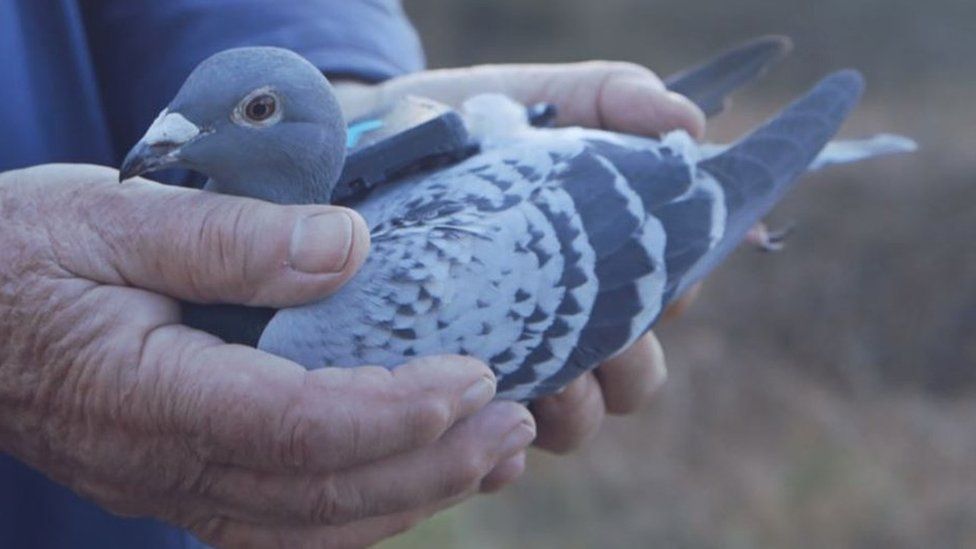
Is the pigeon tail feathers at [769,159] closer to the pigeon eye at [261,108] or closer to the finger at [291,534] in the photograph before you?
the finger at [291,534]

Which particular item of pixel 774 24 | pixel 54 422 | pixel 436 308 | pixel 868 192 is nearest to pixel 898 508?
pixel 868 192

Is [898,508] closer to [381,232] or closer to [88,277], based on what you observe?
[381,232]

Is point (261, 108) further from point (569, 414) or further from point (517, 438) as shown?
point (569, 414)

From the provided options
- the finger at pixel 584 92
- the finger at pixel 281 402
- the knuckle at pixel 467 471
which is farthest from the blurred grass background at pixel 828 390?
the finger at pixel 281 402

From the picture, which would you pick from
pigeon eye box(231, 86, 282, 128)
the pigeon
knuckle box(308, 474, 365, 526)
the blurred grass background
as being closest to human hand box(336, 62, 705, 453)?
the pigeon

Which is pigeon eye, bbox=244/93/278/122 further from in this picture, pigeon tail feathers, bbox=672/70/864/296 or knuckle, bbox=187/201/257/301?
A: pigeon tail feathers, bbox=672/70/864/296
